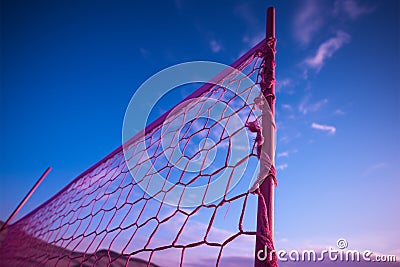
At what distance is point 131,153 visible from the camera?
10.4 ft

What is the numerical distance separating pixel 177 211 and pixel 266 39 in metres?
1.47

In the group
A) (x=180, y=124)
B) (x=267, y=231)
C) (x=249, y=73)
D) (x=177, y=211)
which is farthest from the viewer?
(x=180, y=124)

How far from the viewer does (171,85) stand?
8.53 feet

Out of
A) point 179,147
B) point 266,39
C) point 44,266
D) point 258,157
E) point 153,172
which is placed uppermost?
point 266,39

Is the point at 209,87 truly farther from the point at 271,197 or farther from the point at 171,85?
the point at 271,197

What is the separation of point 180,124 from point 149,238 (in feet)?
3.68

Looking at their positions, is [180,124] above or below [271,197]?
above

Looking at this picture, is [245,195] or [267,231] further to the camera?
[245,195]

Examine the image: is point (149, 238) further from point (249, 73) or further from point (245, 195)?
point (249, 73)

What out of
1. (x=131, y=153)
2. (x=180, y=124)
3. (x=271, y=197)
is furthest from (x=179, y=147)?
(x=271, y=197)

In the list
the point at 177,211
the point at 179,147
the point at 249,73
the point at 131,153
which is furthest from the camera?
the point at 131,153

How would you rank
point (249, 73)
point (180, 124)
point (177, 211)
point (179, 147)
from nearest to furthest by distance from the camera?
1. point (177, 211)
2. point (249, 73)
3. point (179, 147)
4. point (180, 124)

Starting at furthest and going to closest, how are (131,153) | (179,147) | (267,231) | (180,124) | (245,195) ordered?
(131,153) → (180,124) → (179,147) → (245,195) → (267,231)

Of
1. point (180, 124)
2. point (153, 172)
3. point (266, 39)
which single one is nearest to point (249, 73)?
point (266, 39)
